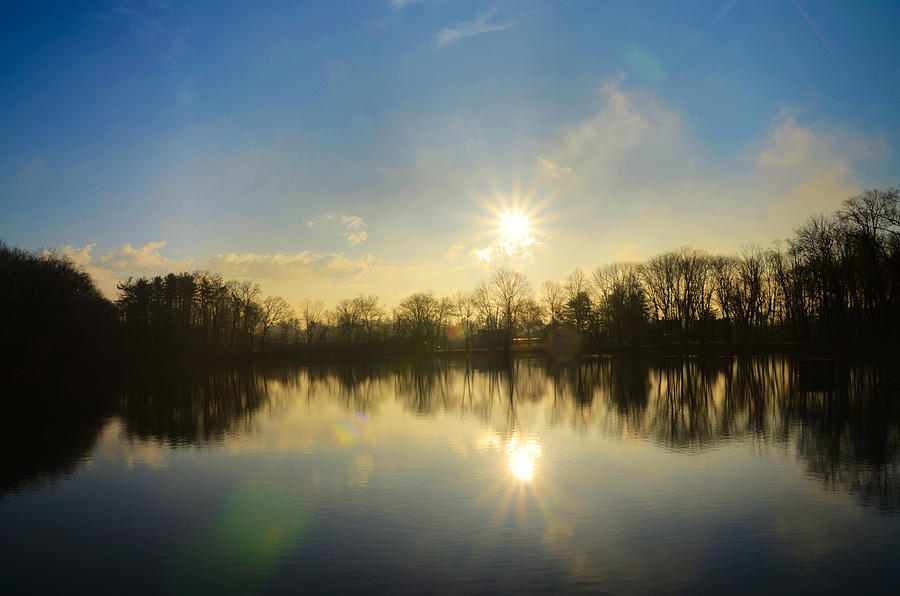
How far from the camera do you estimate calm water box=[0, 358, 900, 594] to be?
8.43 m

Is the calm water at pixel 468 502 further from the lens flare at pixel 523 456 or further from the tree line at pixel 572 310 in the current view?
the tree line at pixel 572 310

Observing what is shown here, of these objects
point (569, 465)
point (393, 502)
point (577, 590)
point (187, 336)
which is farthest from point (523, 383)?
point (187, 336)

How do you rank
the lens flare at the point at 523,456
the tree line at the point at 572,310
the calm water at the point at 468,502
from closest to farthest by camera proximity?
1. the calm water at the point at 468,502
2. the lens flare at the point at 523,456
3. the tree line at the point at 572,310

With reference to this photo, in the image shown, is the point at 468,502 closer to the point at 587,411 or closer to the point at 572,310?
the point at 587,411

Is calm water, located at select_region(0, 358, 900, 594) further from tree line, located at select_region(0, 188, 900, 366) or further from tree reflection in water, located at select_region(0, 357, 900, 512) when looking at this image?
tree line, located at select_region(0, 188, 900, 366)

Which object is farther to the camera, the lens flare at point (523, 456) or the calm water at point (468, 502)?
the lens flare at point (523, 456)

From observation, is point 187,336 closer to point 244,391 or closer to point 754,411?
point 244,391

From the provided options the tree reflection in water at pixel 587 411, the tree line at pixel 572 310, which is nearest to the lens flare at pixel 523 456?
the tree reflection in water at pixel 587 411

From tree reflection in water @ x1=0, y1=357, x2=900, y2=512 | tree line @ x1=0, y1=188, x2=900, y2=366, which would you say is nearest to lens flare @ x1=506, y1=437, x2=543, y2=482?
tree reflection in water @ x1=0, y1=357, x2=900, y2=512

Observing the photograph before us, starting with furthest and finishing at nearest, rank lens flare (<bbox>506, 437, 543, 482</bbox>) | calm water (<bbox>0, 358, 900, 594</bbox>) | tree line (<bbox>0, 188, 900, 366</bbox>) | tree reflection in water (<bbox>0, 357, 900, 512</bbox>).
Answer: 1. tree line (<bbox>0, 188, 900, 366</bbox>)
2. tree reflection in water (<bbox>0, 357, 900, 512</bbox>)
3. lens flare (<bbox>506, 437, 543, 482</bbox>)
4. calm water (<bbox>0, 358, 900, 594</bbox>)

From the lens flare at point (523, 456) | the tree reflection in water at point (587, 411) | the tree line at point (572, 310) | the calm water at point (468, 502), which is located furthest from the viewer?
the tree line at point (572, 310)

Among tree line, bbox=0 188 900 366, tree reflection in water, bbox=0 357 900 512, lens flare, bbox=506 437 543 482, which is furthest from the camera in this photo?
tree line, bbox=0 188 900 366

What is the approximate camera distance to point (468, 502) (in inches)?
474

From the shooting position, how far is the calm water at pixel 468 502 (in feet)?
27.7
